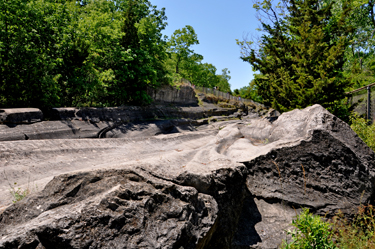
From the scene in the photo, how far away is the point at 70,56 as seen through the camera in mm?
11789

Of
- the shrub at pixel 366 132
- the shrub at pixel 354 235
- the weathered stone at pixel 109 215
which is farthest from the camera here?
the shrub at pixel 366 132

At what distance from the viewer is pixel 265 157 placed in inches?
224

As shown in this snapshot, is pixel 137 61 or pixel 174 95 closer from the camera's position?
pixel 137 61

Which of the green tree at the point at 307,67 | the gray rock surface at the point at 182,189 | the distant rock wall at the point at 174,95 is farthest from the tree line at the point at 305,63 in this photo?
the distant rock wall at the point at 174,95

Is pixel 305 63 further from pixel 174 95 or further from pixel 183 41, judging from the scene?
pixel 183 41

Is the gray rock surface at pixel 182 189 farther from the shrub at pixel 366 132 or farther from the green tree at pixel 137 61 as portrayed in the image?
the green tree at pixel 137 61

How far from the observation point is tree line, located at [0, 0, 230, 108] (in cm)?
948

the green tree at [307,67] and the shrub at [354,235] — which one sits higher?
the green tree at [307,67]

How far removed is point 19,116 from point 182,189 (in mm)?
7822

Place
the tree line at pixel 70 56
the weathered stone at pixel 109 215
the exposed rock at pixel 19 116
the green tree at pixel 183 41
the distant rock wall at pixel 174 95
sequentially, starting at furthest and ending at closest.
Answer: the green tree at pixel 183 41
the distant rock wall at pixel 174 95
the tree line at pixel 70 56
the exposed rock at pixel 19 116
the weathered stone at pixel 109 215

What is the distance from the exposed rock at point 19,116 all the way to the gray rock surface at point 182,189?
1798mm

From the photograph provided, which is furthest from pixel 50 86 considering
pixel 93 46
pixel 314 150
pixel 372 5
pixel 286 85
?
pixel 372 5

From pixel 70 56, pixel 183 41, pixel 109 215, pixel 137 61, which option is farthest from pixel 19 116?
pixel 183 41

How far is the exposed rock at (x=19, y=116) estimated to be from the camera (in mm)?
7852
